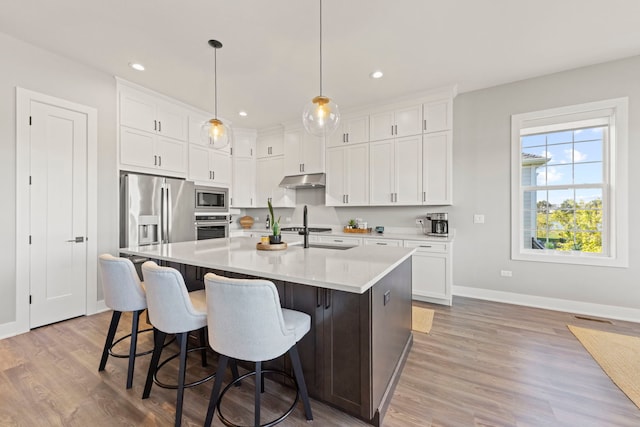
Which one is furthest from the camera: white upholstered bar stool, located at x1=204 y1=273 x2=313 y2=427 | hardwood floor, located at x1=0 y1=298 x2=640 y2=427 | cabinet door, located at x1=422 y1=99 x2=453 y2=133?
cabinet door, located at x1=422 y1=99 x2=453 y2=133

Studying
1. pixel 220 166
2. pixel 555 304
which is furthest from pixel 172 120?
pixel 555 304

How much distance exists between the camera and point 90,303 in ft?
10.3

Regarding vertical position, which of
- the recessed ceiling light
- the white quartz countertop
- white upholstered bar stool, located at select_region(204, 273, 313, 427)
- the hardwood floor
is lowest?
the hardwood floor

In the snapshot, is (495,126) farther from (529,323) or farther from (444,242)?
(529,323)

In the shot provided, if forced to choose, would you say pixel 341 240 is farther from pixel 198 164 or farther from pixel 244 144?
pixel 244 144

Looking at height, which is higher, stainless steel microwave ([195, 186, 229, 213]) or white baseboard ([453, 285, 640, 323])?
stainless steel microwave ([195, 186, 229, 213])

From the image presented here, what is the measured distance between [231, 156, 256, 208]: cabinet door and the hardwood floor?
3057 mm

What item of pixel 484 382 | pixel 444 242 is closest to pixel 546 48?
pixel 444 242

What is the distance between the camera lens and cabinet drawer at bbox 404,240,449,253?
3.36 meters

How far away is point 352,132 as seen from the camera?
14.2 feet

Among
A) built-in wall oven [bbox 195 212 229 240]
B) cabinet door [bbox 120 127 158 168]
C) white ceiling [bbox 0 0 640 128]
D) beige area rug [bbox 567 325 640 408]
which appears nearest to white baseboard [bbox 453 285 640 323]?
beige area rug [bbox 567 325 640 408]

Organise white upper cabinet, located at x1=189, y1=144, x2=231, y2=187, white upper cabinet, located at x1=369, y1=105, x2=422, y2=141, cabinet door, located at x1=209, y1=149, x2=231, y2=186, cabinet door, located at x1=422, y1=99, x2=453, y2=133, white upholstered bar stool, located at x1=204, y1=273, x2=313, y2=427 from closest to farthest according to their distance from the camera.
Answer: white upholstered bar stool, located at x1=204, y1=273, x2=313, y2=427, cabinet door, located at x1=422, y1=99, x2=453, y2=133, white upper cabinet, located at x1=369, y1=105, x2=422, y2=141, white upper cabinet, located at x1=189, y1=144, x2=231, y2=187, cabinet door, located at x1=209, y1=149, x2=231, y2=186

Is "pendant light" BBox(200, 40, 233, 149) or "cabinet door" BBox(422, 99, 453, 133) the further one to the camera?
"cabinet door" BBox(422, 99, 453, 133)

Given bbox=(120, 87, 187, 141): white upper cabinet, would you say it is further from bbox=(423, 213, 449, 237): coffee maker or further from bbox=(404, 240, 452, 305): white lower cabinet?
bbox=(423, 213, 449, 237): coffee maker
